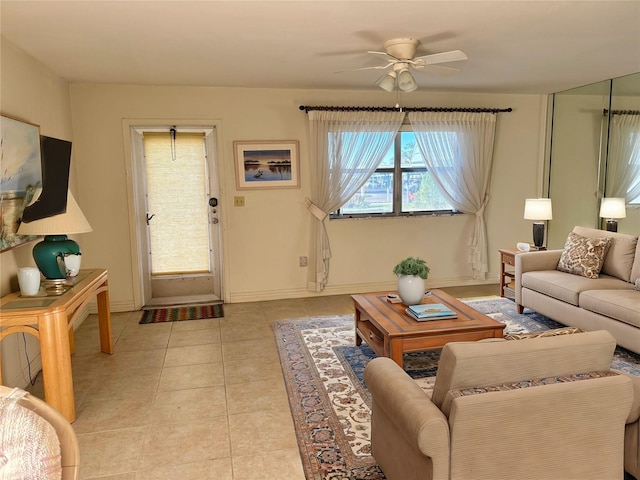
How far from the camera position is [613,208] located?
15.8 feet

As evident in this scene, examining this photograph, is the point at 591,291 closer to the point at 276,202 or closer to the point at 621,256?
the point at 621,256

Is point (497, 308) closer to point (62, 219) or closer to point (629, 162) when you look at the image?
point (629, 162)

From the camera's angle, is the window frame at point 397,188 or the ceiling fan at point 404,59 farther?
the window frame at point 397,188


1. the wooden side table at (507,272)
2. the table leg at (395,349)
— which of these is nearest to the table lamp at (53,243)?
the table leg at (395,349)

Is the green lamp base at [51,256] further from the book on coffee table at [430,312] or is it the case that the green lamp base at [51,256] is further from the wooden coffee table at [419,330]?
the book on coffee table at [430,312]

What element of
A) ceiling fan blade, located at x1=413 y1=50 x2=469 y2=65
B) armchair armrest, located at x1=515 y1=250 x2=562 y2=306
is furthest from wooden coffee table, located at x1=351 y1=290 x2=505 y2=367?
ceiling fan blade, located at x1=413 y1=50 x2=469 y2=65

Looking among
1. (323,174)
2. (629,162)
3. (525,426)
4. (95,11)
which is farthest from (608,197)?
(95,11)

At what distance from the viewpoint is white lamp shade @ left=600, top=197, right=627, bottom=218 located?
480 centimetres

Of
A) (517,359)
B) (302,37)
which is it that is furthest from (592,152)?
(517,359)

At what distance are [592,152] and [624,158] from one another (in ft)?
1.36

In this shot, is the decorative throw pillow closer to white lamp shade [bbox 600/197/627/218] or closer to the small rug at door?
white lamp shade [bbox 600/197/627/218]

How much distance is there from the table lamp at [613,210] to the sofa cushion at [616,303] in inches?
46.6

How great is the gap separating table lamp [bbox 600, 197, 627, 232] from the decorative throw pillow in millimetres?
683

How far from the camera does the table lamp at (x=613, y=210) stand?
4.80 m
